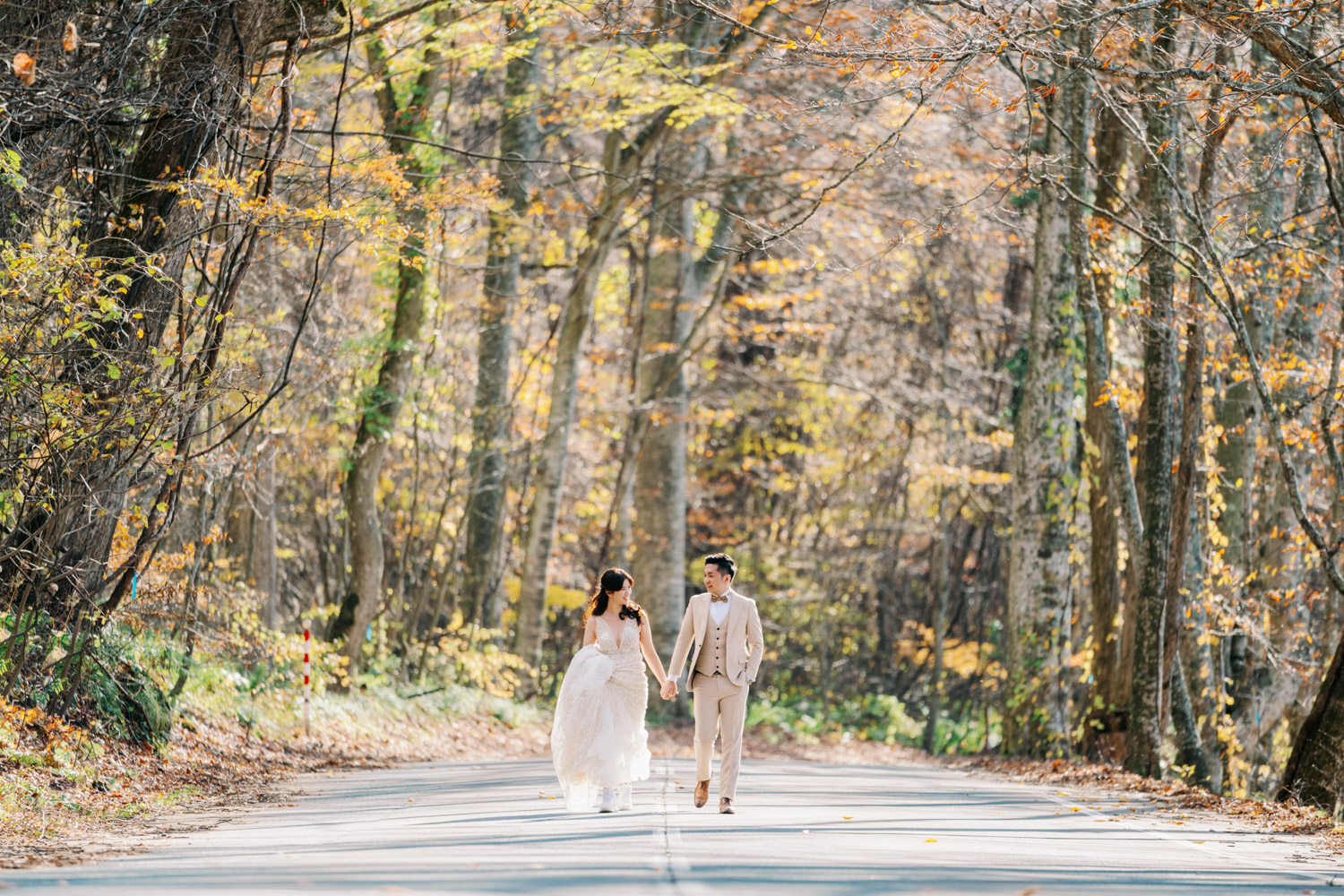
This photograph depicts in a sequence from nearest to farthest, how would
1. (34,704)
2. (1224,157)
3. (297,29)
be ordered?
(34,704) < (297,29) < (1224,157)

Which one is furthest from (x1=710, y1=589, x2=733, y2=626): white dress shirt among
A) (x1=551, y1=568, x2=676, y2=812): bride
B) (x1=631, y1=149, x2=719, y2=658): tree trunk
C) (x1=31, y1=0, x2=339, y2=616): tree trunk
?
(x1=631, y1=149, x2=719, y2=658): tree trunk

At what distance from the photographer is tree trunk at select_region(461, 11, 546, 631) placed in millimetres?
24328

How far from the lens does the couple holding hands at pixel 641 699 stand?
11398 mm

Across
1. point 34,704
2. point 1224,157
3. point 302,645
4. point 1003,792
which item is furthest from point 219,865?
point 1224,157

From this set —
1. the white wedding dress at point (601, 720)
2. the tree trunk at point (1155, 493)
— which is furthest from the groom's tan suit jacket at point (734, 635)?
the tree trunk at point (1155, 493)

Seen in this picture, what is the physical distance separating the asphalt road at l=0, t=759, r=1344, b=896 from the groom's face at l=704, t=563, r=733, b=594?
5.80 feet

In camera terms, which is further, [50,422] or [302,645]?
[302,645]

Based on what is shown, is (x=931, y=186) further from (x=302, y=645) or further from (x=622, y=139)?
(x=302, y=645)

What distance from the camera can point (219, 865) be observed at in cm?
818

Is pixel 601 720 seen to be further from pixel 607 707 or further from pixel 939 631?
pixel 939 631

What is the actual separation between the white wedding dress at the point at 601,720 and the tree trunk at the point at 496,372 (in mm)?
12547

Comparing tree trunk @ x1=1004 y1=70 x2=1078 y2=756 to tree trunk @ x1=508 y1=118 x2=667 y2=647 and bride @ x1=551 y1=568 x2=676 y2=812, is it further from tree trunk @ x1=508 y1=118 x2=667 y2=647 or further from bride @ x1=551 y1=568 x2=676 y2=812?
bride @ x1=551 y1=568 x2=676 y2=812

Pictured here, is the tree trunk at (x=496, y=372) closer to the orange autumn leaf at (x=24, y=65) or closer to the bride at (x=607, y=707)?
the orange autumn leaf at (x=24, y=65)

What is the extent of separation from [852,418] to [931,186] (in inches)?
460
